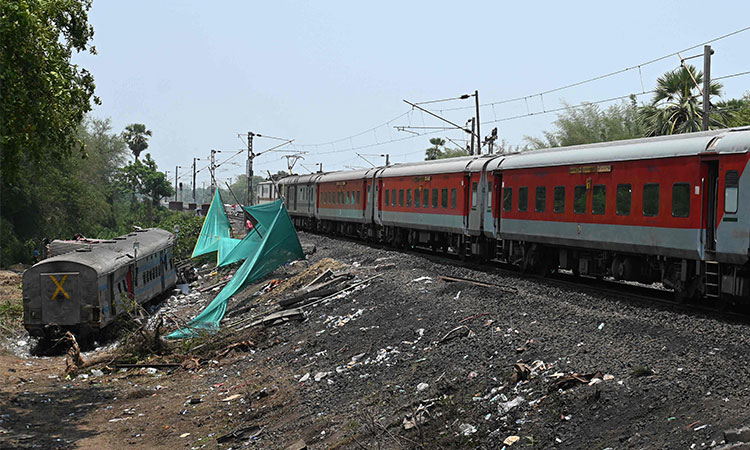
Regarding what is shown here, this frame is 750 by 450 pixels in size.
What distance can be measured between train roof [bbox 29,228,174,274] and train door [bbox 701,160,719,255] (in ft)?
51.0

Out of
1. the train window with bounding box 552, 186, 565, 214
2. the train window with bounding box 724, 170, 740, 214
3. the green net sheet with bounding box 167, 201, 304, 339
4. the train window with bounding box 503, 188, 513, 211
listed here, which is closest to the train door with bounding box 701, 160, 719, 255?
the train window with bounding box 724, 170, 740, 214

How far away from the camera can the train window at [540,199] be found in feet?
61.3

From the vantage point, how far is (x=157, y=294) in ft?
95.3

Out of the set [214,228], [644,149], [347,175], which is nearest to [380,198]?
[347,175]

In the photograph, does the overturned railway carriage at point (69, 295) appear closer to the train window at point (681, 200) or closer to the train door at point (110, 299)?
the train door at point (110, 299)

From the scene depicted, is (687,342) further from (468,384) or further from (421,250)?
(421,250)

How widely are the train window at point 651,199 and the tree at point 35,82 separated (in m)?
11.2

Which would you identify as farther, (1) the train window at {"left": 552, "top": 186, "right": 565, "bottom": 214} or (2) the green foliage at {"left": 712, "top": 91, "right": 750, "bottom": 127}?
(2) the green foliage at {"left": 712, "top": 91, "right": 750, "bottom": 127}

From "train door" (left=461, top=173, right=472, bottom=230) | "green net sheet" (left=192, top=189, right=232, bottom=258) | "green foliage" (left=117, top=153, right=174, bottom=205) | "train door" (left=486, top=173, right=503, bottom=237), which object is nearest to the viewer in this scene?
"train door" (left=486, top=173, right=503, bottom=237)

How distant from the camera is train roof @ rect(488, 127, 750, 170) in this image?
13172 mm

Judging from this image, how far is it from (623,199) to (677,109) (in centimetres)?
2321

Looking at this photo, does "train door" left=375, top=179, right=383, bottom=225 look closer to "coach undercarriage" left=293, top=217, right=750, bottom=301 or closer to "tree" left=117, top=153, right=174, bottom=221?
"coach undercarriage" left=293, top=217, right=750, bottom=301

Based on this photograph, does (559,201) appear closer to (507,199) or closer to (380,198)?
(507,199)

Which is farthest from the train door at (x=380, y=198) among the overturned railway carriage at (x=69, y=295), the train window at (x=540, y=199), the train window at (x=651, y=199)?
the train window at (x=651, y=199)
